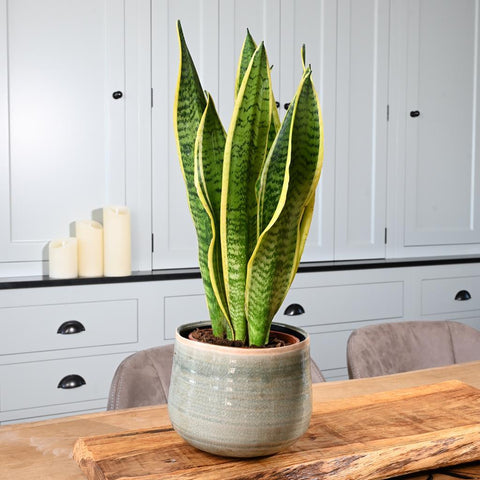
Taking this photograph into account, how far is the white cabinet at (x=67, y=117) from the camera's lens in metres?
2.37

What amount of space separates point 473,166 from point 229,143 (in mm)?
2882

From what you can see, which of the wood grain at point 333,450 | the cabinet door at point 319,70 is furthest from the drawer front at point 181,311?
the wood grain at point 333,450

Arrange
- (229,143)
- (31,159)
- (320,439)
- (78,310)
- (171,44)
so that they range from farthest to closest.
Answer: (171,44)
(31,159)
(78,310)
(320,439)
(229,143)

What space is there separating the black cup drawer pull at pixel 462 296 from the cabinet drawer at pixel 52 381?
61.9 inches

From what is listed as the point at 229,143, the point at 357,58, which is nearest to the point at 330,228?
the point at 357,58

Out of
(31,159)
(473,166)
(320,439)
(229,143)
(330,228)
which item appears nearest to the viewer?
(229,143)

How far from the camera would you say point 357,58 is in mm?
2965

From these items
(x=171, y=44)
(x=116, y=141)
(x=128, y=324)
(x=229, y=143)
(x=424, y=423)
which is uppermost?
(x=171, y=44)

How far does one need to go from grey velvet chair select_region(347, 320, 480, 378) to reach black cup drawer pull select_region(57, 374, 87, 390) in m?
1.12

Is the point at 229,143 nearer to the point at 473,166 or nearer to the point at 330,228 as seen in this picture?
the point at 330,228

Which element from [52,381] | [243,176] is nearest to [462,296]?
[52,381]

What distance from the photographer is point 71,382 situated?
2.25 metres

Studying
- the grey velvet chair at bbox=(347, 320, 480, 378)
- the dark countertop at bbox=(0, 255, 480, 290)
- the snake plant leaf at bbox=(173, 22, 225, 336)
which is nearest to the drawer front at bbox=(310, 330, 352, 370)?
the dark countertop at bbox=(0, 255, 480, 290)

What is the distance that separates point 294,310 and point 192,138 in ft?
6.30
